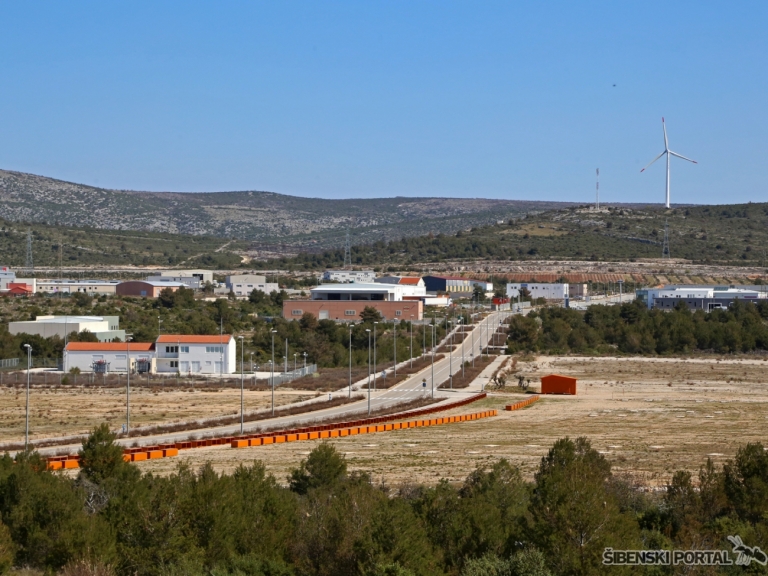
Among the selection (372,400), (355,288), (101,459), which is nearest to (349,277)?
(355,288)

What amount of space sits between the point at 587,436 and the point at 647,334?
63.4 m

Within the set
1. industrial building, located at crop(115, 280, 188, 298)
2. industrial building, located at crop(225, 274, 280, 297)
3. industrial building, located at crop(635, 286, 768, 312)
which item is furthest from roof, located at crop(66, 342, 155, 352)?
industrial building, located at crop(635, 286, 768, 312)

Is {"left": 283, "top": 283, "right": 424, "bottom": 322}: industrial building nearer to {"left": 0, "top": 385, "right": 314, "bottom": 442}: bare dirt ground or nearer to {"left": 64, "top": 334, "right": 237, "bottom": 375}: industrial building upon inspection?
{"left": 64, "top": 334, "right": 237, "bottom": 375}: industrial building

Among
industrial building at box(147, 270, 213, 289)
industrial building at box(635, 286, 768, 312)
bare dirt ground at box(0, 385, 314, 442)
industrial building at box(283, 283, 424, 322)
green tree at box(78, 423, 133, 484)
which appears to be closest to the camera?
green tree at box(78, 423, 133, 484)

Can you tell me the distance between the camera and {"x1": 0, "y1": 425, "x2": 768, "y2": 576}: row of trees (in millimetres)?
21000

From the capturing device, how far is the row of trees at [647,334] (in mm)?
107312

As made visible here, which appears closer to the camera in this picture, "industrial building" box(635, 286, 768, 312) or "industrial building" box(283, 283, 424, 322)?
"industrial building" box(283, 283, 424, 322)

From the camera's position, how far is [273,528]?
23719mm

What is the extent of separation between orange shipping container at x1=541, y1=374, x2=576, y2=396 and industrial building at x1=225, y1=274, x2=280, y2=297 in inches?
3345

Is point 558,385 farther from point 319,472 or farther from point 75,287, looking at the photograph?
point 75,287

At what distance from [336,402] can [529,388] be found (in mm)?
16127

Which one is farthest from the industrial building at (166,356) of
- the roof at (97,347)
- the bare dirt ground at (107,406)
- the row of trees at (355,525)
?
the row of trees at (355,525)

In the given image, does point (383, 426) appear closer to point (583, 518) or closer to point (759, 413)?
point (759, 413)

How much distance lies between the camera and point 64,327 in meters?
94.4
